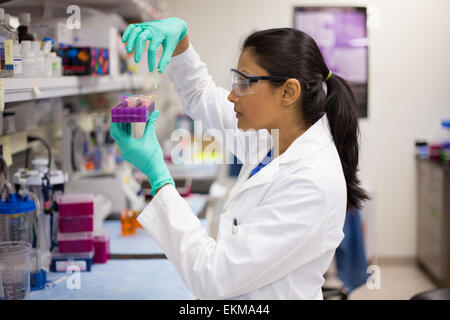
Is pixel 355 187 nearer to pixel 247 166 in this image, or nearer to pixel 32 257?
pixel 247 166

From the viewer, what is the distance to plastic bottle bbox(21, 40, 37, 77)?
4.91 ft

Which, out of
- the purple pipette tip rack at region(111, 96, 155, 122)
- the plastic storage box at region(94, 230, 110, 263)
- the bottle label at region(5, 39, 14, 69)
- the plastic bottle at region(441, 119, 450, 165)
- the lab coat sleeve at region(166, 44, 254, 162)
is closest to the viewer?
the purple pipette tip rack at region(111, 96, 155, 122)

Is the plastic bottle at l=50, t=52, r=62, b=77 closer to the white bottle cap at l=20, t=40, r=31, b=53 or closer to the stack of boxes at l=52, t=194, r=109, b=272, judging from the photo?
the white bottle cap at l=20, t=40, r=31, b=53

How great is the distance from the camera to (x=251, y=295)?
121 cm

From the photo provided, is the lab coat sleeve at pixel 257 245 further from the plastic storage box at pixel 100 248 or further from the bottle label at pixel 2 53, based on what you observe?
the plastic storage box at pixel 100 248

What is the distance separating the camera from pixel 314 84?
50.9 inches

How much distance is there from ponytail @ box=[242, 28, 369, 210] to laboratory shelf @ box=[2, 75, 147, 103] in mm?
611

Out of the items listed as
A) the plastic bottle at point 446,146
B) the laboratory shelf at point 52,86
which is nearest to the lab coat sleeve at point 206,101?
the laboratory shelf at point 52,86

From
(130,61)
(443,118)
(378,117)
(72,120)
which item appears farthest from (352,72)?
(72,120)

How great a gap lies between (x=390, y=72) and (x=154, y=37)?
3482mm

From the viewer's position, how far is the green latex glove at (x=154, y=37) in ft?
4.14

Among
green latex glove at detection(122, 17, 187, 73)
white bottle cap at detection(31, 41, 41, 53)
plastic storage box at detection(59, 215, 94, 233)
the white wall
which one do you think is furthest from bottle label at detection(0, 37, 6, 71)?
the white wall

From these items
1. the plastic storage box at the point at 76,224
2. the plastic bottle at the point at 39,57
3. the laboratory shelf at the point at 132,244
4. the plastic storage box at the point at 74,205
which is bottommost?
the laboratory shelf at the point at 132,244

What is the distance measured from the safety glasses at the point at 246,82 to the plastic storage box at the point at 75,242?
0.87 meters
